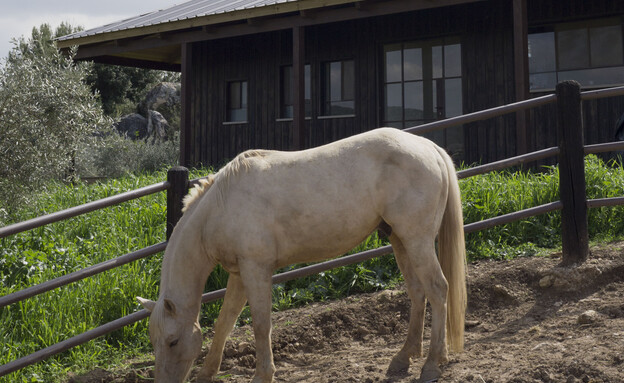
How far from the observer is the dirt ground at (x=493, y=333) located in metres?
3.74

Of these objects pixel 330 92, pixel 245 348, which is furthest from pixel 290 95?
pixel 245 348

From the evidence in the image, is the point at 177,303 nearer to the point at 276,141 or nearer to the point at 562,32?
the point at 562,32

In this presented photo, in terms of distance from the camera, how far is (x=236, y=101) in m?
16.3

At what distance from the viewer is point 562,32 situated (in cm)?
1192

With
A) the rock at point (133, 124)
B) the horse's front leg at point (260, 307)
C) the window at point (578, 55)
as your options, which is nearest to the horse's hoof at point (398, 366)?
the horse's front leg at point (260, 307)

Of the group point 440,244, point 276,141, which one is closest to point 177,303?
point 440,244

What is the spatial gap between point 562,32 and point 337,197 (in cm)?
954

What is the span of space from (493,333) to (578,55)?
850 cm

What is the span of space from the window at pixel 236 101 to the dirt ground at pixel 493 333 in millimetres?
10922

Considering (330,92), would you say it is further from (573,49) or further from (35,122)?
(35,122)

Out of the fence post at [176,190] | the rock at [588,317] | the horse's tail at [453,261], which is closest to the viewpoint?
the horse's tail at [453,261]

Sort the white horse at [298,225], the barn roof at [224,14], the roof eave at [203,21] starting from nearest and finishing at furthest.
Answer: the white horse at [298,225]
the roof eave at [203,21]
the barn roof at [224,14]

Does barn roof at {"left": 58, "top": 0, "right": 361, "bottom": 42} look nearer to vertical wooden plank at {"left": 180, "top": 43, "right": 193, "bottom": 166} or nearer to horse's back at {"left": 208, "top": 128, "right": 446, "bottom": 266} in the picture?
vertical wooden plank at {"left": 180, "top": 43, "right": 193, "bottom": 166}

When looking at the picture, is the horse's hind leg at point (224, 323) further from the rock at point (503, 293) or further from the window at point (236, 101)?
the window at point (236, 101)
